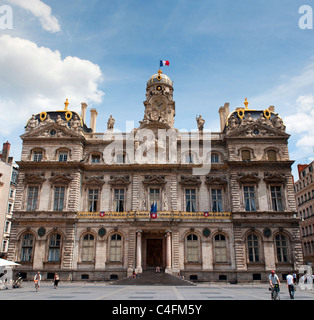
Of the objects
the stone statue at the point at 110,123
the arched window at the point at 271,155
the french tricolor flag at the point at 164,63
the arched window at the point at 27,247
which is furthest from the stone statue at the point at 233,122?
the arched window at the point at 27,247

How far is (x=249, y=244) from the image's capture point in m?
40.2

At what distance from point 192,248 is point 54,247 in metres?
17.5

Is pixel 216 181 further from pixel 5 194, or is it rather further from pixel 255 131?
pixel 5 194

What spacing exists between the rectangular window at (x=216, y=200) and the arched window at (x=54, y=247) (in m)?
20.4

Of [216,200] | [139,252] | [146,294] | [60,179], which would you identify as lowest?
[146,294]

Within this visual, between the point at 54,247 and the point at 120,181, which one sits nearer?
the point at 54,247

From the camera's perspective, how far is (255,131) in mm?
44594

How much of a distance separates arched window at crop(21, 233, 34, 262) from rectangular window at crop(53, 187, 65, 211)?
4.69m

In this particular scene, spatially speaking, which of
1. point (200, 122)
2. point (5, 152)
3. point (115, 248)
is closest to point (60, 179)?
point (115, 248)

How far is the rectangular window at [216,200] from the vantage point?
42.4 m

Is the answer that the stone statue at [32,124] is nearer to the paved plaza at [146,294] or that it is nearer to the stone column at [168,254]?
the stone column at [168,254]

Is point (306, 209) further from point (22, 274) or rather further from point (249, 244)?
point (22, 274)
